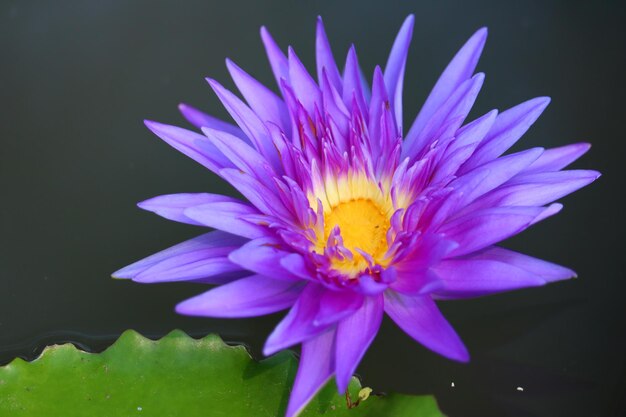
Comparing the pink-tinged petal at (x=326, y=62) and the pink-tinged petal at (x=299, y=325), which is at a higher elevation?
the pink-tinged petal at (x=326, y=62)

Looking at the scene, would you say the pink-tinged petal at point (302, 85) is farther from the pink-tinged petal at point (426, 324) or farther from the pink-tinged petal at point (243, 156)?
the pink-tinged petal at point (426, 324)

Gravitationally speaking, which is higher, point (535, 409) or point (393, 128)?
point (393, 128)

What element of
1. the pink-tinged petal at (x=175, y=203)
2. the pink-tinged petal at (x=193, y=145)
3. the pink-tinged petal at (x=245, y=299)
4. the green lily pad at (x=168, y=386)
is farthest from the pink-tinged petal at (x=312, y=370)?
the pink-tinged petal at (x=193, y=145)

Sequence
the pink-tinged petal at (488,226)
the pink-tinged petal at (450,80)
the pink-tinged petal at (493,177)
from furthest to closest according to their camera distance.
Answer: the pink-tinged petal at (450,80) → the pink-tinged petal at (493,177) → the pink-tinged petal at (488,226)

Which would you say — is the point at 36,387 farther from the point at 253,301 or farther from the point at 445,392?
the point at 445,392

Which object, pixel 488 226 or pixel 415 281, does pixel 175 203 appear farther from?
pixel 488 226

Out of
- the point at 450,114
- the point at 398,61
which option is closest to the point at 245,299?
A: the point at 450,114

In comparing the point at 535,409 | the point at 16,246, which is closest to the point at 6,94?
the point at 16,246
